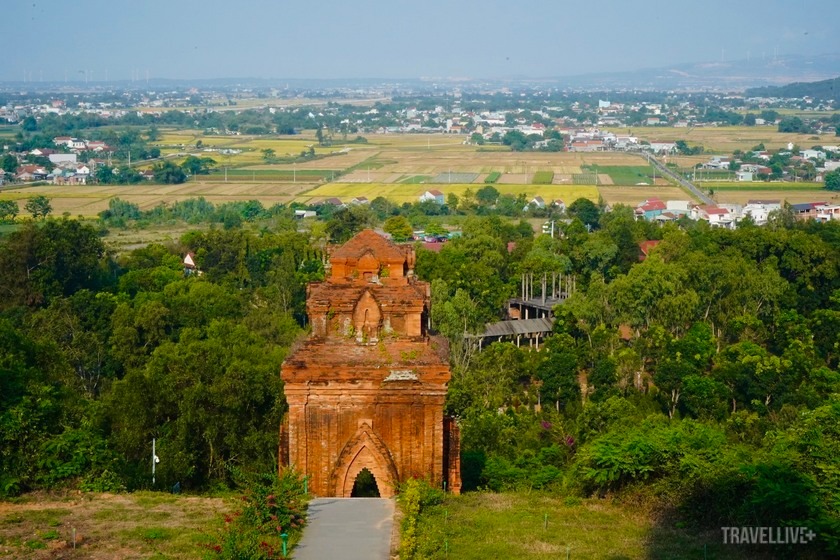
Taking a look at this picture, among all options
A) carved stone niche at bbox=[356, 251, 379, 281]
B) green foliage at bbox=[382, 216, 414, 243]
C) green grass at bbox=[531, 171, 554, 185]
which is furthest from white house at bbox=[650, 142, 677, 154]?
carved stone niche at bbox=[356, 251, 379, 281]

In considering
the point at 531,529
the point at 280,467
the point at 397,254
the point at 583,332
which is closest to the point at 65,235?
the point at 583,332

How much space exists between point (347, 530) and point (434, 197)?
96336 millimetres

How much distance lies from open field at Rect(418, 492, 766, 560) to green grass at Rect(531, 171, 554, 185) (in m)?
114

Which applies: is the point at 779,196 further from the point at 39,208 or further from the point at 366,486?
the point at 366,486

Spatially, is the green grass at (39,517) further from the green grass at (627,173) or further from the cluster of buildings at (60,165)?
the green grass at (627,173)

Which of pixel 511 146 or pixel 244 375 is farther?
pixel 511 146

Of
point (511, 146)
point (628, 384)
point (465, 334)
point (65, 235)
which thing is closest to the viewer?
point (628, 384)

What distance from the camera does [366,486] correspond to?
20.7 m

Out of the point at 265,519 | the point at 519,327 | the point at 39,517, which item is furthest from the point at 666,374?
the point at 39,517

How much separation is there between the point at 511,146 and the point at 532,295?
138 meters

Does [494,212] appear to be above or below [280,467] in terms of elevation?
below

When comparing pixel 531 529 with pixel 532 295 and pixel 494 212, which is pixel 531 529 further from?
pixel 494 212

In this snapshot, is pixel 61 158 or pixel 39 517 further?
pixel 61 158

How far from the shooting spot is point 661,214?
9938cm
